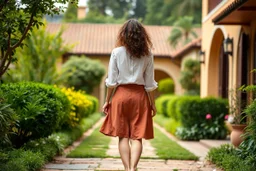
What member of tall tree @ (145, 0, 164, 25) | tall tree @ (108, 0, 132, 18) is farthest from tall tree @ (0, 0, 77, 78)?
tall tree @ (108, 0, 132, 18)

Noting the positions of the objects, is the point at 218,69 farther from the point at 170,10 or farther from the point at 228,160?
the point at 170,10

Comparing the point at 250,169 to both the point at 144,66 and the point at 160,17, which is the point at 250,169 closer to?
the point at 144,66

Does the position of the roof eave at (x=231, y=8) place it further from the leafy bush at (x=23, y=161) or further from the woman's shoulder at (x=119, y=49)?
the leafy bush at (x=23, y=161)

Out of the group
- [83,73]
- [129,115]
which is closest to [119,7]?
[83,73]

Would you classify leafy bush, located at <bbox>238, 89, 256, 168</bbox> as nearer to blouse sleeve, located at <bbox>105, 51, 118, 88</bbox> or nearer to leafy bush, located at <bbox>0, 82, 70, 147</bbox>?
blouse sleeve, located at <bbox>105, 51, 118, 88</bbox>

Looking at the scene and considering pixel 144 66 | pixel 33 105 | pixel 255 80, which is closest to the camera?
pixel 144 66

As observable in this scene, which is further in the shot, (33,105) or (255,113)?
(33,105)

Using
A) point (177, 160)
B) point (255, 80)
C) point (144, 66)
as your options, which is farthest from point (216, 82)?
point (144, 66)

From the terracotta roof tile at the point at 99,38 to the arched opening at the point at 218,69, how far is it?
1121 cm

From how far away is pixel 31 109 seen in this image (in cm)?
632

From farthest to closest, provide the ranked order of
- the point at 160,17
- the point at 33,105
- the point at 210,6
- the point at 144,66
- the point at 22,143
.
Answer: the point at 160,17, the point at 210,6, the point at 22,143, the point at 33,105, the point at 144,66

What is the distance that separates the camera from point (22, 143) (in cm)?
683

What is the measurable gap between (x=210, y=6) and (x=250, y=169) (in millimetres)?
9690

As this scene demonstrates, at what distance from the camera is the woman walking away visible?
494 cm
